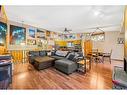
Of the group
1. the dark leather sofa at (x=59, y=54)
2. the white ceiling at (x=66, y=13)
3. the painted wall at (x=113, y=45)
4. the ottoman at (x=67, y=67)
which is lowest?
the ottoman at (x=67, y=67)

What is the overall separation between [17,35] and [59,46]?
4.34 meters

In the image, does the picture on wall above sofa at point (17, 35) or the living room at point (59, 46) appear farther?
the picture on wall above sofa at point (17, 35)

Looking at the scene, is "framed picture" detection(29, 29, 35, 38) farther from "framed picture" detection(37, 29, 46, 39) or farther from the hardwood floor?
the hardwood floor

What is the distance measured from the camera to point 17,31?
5867 millimetres

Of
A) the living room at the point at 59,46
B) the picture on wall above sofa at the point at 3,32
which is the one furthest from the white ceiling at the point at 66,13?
the picture on wall above sofa at the point at 3,32

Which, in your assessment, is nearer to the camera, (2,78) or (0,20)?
(2,78)

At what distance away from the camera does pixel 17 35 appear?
5.87 metres

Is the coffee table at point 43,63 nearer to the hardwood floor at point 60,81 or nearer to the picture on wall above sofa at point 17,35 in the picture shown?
the hardwood floor at point 60,81

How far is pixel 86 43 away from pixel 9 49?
216 inches

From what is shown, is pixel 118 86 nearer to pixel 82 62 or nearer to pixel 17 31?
pixel 82 62

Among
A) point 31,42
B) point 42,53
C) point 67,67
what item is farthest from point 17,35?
point 67,67

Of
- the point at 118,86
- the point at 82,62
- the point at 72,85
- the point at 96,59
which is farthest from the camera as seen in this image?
the point at 96,59

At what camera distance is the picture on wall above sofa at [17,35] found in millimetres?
5612
